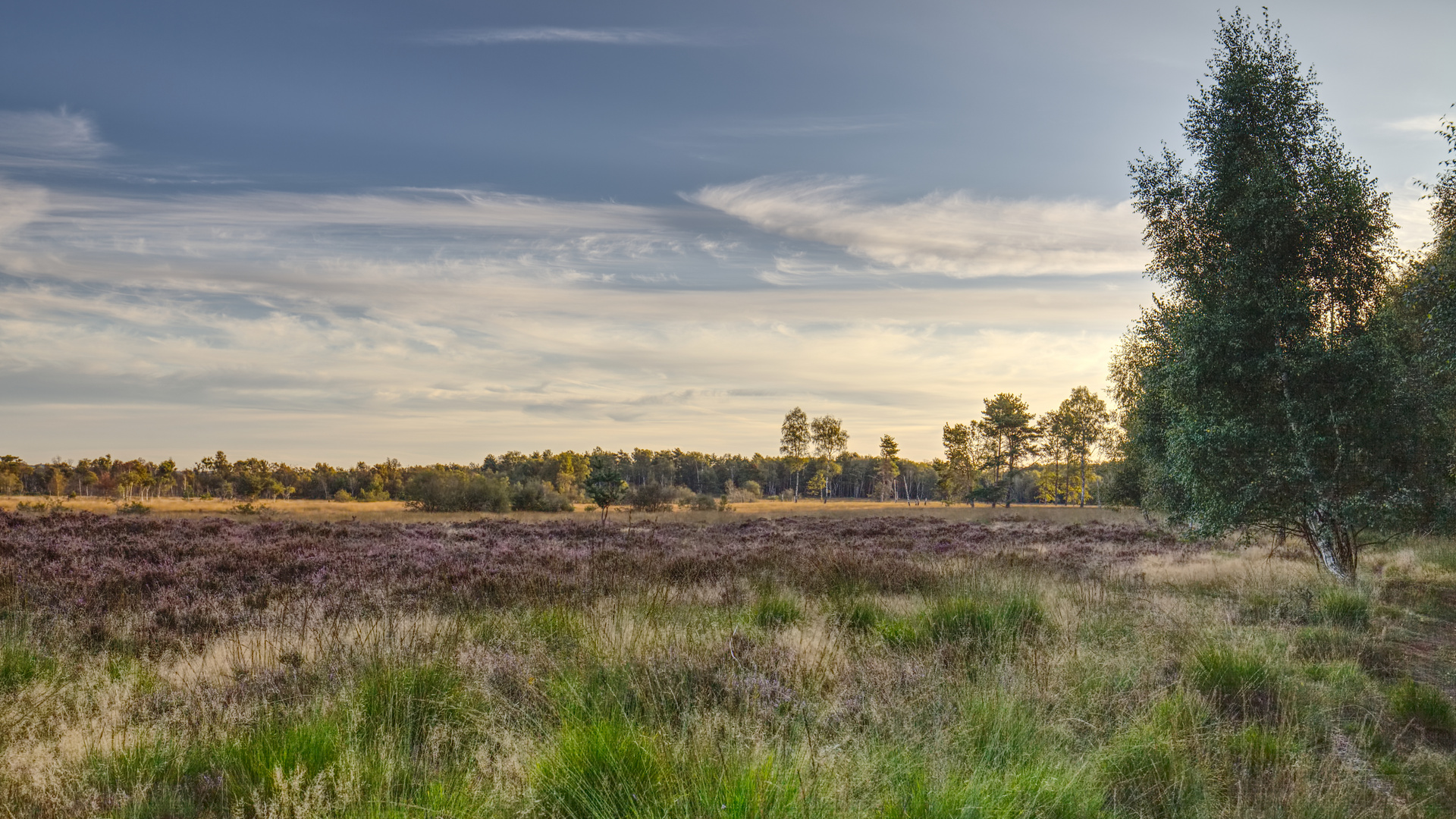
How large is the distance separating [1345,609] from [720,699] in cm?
996

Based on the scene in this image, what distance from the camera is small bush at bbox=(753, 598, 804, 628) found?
27.7ft

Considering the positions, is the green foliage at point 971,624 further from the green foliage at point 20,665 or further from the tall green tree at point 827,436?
the tall green tree at point 827,436

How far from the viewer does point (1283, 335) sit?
1295 cm

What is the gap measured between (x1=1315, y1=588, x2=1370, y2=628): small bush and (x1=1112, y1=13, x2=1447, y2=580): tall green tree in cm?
292

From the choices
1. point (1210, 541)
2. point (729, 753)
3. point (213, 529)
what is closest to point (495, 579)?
point (729, 753)

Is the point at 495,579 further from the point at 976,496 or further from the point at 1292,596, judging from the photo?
the point at 976,496

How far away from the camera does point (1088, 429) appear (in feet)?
229

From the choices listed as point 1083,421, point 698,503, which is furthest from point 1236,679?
point 1083,421

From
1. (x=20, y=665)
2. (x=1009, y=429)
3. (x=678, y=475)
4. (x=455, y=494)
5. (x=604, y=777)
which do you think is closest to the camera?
(x=604, y=777)

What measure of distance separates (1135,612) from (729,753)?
825cm

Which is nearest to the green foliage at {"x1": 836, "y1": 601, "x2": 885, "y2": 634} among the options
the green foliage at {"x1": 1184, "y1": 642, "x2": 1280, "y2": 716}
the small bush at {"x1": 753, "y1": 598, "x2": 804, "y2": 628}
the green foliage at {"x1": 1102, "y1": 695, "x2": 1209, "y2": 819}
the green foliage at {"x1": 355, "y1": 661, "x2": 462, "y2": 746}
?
the small bush at {"x1": 753, "y1": 598, "x2": 804, "y2": 628}

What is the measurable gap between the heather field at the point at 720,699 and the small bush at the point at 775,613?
0.07 m

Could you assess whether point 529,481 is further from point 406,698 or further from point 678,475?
point 678,475

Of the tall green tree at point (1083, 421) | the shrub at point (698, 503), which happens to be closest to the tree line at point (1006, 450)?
the tall green tree at point (1083, 421)
